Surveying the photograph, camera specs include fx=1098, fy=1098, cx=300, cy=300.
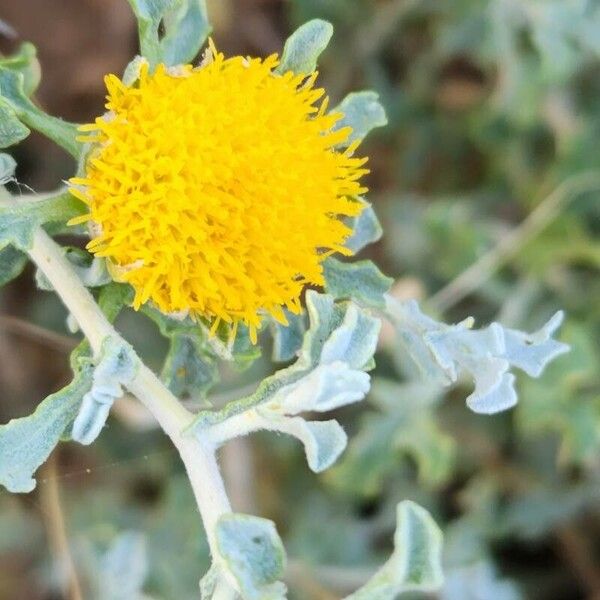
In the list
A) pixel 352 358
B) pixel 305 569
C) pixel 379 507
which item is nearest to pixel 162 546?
pixel 305 569

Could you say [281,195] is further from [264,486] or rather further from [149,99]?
[264,486]

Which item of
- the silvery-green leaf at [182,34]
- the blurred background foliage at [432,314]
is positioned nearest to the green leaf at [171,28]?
the silvery-green leaf at [182,34]

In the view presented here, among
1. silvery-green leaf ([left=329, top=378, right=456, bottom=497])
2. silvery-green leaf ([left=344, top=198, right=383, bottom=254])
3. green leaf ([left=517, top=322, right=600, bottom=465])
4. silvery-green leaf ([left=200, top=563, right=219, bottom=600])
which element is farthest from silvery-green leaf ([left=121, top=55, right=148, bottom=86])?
green leaf ([left=517, top=322, right=600, bottom=465])

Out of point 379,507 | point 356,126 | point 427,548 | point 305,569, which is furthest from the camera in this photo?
point 379,507

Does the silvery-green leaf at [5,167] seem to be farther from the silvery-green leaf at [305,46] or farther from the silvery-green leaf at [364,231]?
the silvery-green leaf at [364,231]

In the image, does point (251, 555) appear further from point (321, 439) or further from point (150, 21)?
point (150, 21)

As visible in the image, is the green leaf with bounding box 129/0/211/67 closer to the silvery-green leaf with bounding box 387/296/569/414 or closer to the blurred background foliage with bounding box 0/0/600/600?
the silvery-green leaf with bounding box 387/296/569/414

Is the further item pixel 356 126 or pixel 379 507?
pixel 379 507
